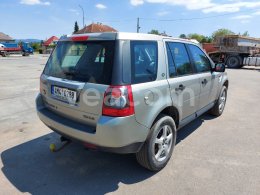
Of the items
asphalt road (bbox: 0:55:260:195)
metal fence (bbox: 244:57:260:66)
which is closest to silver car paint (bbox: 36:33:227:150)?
asphalt road (bbox: 0:55:260:195)

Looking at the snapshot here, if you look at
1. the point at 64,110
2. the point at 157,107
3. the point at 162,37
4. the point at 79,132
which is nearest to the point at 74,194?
the point at 79,132

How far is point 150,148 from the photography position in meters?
→ 2.96

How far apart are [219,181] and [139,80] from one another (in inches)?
66.6

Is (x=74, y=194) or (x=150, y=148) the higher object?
(x=150, y=148)

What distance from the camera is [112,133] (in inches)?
99.2

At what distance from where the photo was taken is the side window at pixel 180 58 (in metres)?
3.47

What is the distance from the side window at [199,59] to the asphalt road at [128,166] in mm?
1287

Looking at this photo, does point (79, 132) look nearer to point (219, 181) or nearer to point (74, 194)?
point (74, 194)

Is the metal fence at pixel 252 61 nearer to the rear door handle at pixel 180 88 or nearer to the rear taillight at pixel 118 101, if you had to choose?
the rear door handle at pixel 180 88

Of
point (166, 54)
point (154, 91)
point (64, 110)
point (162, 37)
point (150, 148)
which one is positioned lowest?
point (150, 148)

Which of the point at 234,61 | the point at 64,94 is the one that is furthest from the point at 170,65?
the point at 234,61

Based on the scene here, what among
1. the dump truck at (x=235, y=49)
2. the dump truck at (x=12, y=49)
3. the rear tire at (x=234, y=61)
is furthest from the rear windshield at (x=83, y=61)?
the dump truck at (x=12, y=49)

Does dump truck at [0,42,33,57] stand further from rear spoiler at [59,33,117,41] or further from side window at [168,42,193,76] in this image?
side window at [168,42,193,76]

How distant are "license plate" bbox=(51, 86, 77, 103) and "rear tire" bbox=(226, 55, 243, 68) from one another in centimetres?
2045
